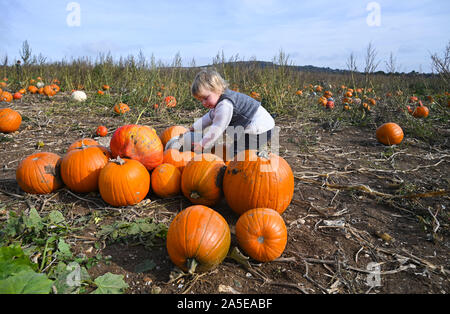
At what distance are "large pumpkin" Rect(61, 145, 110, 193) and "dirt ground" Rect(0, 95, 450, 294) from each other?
15 cm

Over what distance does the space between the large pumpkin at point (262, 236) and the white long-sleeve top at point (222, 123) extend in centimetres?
163

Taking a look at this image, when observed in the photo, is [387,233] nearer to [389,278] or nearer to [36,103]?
[389,278]

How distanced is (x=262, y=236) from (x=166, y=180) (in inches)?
51.6

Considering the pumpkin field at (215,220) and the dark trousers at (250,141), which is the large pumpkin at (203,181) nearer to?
the pumpkin field at (215,220)

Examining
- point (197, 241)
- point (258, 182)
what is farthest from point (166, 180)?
point (197, 241)

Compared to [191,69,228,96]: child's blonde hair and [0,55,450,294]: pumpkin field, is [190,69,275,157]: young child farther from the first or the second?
[0,55,450,294]: pumpkin field

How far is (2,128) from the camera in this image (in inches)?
206

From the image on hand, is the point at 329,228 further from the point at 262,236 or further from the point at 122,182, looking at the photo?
the point at 122,182

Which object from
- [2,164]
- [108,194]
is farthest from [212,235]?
[2,164]

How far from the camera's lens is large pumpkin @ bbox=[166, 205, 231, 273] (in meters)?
1.94

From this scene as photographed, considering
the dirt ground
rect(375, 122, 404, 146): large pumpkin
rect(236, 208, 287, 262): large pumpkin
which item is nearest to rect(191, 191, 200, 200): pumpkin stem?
the dirt ground

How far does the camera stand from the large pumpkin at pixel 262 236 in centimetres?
211

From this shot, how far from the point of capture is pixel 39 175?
300cm

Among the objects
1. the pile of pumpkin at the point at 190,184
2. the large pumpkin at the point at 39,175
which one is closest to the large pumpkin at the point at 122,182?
the pile of pumpkin at the point at 190,184
